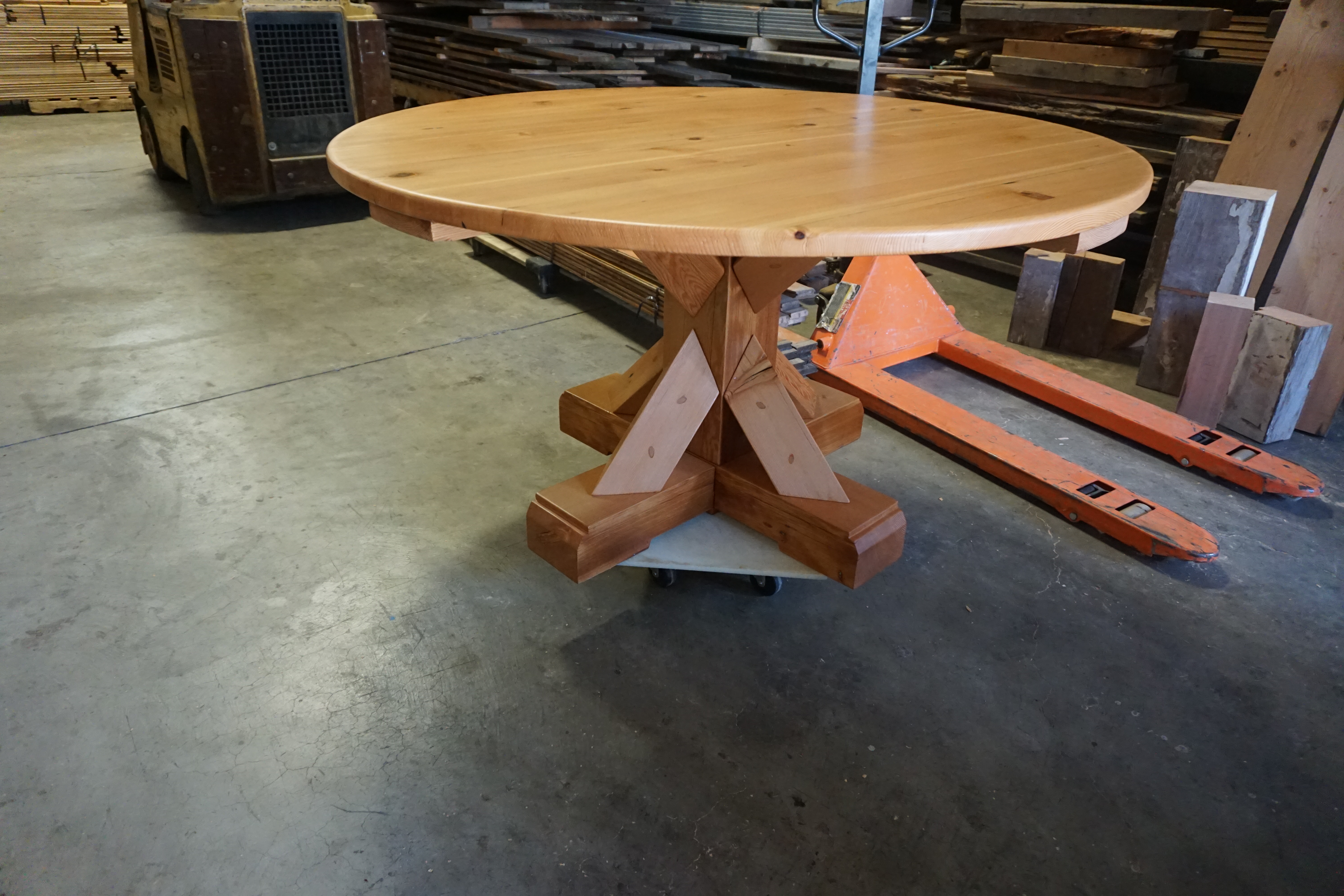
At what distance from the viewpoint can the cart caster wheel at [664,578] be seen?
2.14 meters

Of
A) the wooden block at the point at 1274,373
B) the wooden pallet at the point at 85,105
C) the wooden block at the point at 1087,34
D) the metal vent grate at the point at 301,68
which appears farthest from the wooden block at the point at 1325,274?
the wooden pallet at the point at 85,105

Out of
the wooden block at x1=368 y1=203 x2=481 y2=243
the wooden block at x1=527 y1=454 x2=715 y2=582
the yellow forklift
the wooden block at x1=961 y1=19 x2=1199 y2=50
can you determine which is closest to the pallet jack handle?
the wooden block at x1=961 y1=19 x2=1199 y2=50

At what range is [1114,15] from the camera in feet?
12.4

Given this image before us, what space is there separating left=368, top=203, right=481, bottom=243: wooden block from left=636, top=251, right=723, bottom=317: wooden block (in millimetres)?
467

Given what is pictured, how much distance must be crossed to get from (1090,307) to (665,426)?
2473mm

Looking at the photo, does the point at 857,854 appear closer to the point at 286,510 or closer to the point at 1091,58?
the point at 286,510

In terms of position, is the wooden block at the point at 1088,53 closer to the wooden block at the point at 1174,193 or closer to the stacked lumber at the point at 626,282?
the wooden block at the point at 1174,193

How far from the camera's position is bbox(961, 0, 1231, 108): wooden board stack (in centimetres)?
375

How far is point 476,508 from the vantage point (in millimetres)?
2479

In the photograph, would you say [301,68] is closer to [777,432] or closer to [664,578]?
[664,578]

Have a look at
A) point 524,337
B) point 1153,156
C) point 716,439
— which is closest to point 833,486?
point 716,439

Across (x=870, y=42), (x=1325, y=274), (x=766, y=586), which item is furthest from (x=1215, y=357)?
(x=766, y=586)

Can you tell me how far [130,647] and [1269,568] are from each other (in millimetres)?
2871

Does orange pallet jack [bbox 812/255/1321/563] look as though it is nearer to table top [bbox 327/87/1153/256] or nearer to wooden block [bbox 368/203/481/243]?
table top [bbox 327/87/1153/256]
